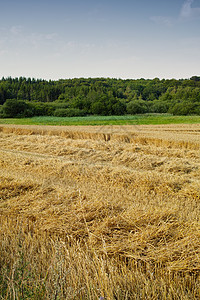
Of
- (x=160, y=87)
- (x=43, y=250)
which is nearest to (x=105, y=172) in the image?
(x=43, y=250)

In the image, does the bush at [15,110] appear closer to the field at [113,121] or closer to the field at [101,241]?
the field at [113,121]

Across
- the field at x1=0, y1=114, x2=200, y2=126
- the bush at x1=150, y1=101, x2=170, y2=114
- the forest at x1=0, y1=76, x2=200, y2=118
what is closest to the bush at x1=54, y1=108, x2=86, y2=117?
the forest at x1=0, y1=76, x2=200, y2=118

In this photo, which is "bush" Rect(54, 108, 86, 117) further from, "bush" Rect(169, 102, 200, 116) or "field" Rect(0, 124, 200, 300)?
"field" Rect(0, 124, 200, 300)

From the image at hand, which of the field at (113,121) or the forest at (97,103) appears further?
the forest at (97,103)

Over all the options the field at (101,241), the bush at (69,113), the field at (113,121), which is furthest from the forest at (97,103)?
the field at (101,241)

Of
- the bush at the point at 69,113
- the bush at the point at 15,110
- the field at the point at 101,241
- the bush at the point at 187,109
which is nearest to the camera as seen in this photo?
the field at the point at 101,241

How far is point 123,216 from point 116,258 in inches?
36.7

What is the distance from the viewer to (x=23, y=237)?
322cm

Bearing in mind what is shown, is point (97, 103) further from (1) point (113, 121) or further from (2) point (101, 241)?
(2) point (101, 241)

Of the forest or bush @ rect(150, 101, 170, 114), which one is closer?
the forest

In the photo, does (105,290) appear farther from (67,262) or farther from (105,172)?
(105,172)

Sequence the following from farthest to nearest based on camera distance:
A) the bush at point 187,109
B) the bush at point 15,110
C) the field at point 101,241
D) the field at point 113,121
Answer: the bush at point 187,109 → the bush at point 15,110 → the field at point 113,121 → the field at point 101,241

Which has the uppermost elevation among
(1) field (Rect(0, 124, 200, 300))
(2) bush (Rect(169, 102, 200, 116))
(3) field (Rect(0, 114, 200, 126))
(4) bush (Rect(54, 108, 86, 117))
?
(2) bush (Rect(169, 102, 200, 116))

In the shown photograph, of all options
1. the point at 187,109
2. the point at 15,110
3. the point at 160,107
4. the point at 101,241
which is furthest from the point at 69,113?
the point at 101,241
